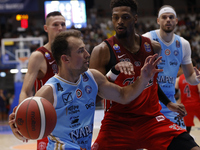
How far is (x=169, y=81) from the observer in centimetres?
498

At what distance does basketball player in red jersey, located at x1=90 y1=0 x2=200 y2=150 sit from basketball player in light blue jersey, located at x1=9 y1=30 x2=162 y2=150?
9.3 inches

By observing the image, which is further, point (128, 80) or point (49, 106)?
point (128, 80)

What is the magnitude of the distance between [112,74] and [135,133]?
68 cm

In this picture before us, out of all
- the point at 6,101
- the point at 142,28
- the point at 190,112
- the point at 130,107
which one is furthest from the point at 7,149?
the point at 142,28

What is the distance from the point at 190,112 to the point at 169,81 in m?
3.64

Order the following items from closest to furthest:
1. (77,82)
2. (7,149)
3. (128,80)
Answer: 1. (77,82)
2. (128,80)
3. (7,149)

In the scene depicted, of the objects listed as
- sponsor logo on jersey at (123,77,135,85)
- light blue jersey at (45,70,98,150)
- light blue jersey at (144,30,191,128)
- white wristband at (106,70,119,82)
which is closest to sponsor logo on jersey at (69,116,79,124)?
light blue jersey at (45,70,98,150)

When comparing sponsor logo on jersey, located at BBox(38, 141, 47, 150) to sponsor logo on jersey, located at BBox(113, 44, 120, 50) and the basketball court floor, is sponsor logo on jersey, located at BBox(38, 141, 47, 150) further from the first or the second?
the basketball court floor

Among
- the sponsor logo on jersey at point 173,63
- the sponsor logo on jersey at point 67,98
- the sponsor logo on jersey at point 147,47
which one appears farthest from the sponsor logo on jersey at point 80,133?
the sponsor logo on jersey at point 173,63

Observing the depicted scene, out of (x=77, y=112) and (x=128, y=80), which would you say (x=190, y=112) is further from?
(x=77, y=112)

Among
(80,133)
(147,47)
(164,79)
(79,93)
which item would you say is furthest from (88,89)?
(164,79)

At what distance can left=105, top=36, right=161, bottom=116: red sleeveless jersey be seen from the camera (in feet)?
12.0

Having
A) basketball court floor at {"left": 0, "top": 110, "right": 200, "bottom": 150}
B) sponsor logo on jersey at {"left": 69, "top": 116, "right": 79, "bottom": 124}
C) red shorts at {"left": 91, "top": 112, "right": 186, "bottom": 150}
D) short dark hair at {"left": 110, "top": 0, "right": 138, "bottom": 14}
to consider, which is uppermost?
short dark hair at {"left": 110, "top": 0, "right": 138, "bottom": 14}

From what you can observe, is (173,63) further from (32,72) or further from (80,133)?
(80,133)
